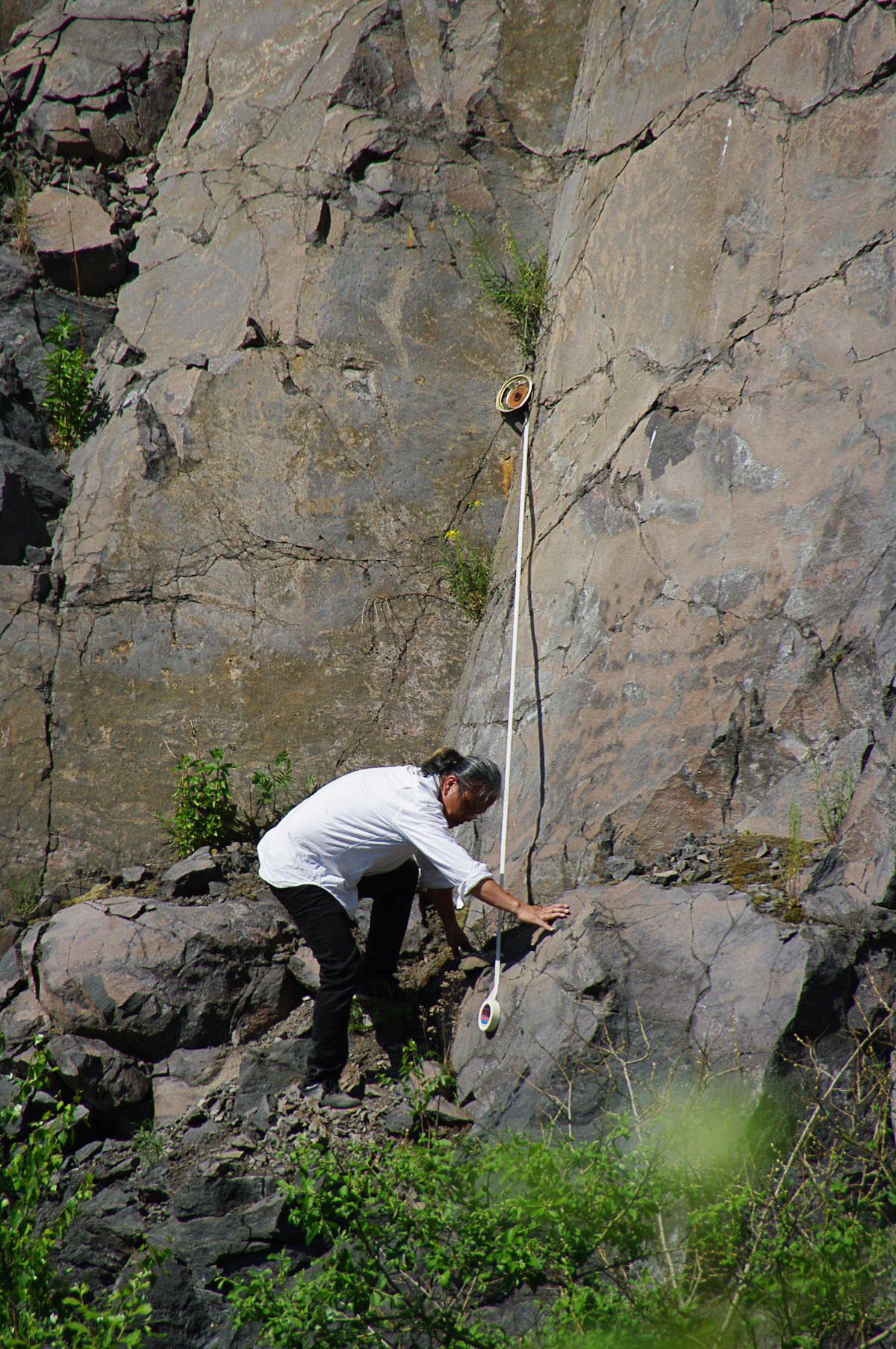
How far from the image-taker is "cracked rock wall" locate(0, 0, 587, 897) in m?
4.65

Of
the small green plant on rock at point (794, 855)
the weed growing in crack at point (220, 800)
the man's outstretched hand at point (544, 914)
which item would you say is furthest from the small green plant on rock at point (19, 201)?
the small green plant on rock at point (794, 855)

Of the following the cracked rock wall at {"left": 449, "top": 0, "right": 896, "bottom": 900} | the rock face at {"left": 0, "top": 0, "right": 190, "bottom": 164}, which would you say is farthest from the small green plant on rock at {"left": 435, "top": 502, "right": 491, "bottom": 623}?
the rock face at {"left": 0, "top": 0, "right": 190, "bottom": 164}

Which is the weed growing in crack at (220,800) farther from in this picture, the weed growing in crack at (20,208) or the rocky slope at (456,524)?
the weed growing in crack at (20,208)

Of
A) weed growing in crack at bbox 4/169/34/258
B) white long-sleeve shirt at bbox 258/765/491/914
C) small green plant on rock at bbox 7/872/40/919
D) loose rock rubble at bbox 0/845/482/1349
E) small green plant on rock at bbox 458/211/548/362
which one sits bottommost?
loose rock rubble at bbox 0/845/482/1349

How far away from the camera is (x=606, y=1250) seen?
2279mm

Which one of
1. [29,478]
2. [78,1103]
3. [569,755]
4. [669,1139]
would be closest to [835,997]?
[669,1139]

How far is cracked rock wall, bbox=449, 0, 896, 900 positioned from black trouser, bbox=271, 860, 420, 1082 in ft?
1.68

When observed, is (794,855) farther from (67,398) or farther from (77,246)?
(77,246)

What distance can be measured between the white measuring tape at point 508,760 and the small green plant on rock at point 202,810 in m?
1.38

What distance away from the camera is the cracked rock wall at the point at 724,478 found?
9.87ft

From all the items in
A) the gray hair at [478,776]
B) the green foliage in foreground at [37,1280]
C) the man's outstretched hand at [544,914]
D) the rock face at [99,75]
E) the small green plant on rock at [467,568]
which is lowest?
the green foliage in foreground at [37,1280]

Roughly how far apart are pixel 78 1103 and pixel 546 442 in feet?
11.2

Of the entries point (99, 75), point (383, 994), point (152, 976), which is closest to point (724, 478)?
point (383, 994)

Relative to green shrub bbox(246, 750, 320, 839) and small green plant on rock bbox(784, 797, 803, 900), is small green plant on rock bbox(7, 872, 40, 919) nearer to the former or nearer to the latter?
green shrub bbox(246, 750, 320, 839)
